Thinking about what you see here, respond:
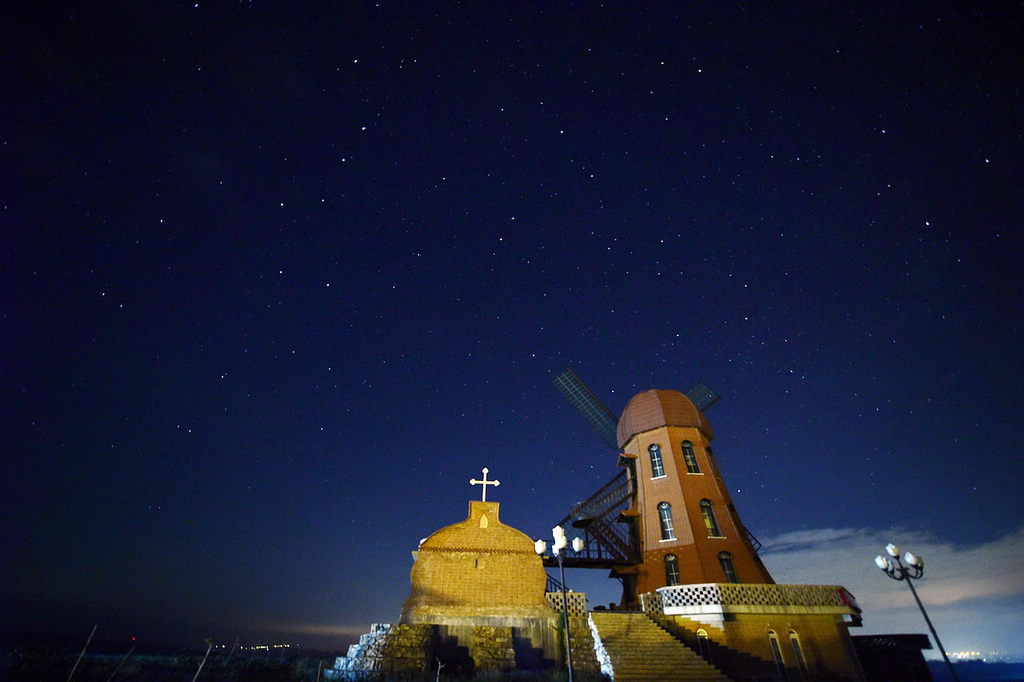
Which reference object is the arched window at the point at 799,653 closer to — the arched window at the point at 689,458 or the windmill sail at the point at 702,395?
the arched window at the point at 689,458

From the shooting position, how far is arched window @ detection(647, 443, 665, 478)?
2779 cm

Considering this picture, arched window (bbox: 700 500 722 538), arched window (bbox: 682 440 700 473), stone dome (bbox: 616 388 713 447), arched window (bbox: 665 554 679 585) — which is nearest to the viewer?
arched window (bbox: 665 554 679 585)

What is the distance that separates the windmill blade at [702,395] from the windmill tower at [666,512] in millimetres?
7185

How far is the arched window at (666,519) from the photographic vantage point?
84.1 ft

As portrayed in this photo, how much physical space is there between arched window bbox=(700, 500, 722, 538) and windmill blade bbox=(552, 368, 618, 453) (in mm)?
9170

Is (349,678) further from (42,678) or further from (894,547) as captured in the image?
(894,547)

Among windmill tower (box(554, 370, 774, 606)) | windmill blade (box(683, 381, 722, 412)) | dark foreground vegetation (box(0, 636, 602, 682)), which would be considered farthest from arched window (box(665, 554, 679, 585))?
windmill blade (box(683, 381, 722, 412))

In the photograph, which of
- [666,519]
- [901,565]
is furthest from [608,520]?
[901,565]

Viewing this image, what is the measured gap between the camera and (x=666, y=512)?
2641 centimetres

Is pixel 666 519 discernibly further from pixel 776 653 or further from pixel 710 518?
pixel 776 653

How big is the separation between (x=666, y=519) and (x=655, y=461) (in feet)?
11.1

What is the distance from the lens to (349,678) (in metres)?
15.0

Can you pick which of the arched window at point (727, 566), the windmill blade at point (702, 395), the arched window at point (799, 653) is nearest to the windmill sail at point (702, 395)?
the windmill blade at point (702, 395)

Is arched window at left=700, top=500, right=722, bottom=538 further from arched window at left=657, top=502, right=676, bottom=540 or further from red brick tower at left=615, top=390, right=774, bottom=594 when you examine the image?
arched window at left=657, top=502, right=676, bottom=540
